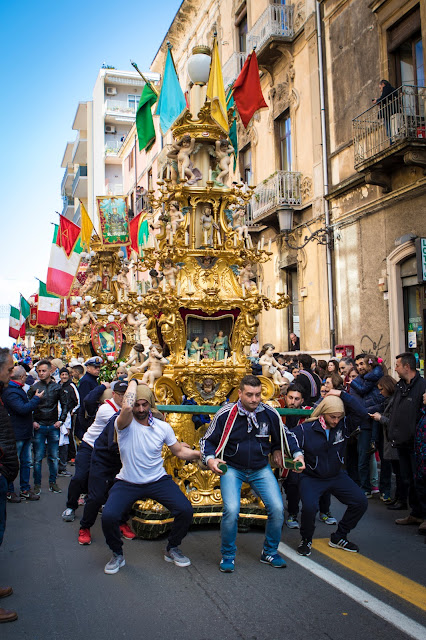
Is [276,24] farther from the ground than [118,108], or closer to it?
closer to it

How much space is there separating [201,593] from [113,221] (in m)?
17.0

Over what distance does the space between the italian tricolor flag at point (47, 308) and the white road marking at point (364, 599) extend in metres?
22.6

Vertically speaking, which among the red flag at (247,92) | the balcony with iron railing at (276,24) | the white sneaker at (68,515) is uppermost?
the balcony with iron railing at (276,24)

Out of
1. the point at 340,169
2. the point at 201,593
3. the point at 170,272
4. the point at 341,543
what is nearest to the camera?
the point at 201,593

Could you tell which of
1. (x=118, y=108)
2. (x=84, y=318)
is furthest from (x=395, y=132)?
(x=118, y=108)

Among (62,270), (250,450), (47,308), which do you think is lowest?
(250,450)

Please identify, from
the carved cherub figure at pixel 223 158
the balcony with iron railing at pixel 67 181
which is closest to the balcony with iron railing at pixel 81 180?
the balcony with iron railing at pixel 67 181

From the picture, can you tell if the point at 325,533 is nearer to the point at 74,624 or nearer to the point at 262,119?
the point at 74,624

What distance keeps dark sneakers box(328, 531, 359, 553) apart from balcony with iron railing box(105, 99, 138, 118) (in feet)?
170

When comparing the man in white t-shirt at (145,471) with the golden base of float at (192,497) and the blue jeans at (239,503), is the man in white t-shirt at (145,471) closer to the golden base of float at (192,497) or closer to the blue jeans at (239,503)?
the blue jeans at (239,503)

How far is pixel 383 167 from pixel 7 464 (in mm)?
10069

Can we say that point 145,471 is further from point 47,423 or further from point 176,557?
point 47,423

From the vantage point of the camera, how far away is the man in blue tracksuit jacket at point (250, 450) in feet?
17.7

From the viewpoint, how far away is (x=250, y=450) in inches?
217
